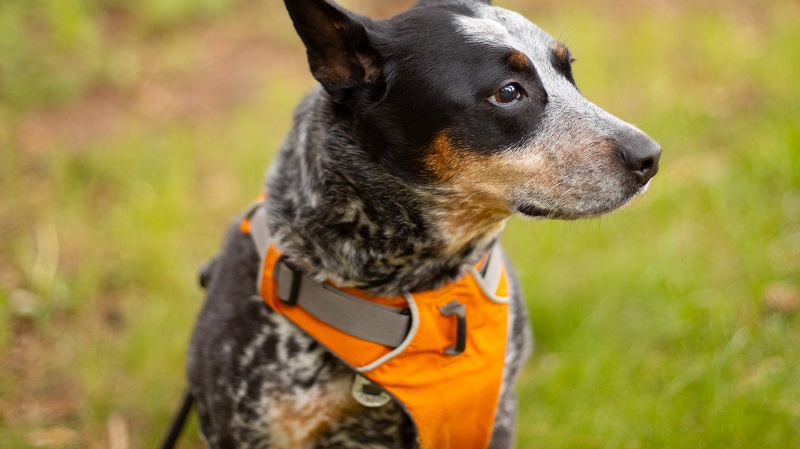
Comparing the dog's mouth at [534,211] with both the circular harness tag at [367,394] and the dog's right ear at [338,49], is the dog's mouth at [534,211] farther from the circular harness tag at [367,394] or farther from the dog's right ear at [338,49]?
the circular harness tag at [367,394]

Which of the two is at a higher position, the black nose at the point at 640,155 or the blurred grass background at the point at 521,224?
the black nose at the point at 640,155

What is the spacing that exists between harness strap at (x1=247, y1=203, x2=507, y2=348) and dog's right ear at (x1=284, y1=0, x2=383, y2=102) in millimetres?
603

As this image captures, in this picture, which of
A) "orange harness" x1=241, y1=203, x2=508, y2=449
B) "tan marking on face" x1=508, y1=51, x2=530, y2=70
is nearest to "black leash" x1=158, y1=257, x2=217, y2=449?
"orange harness" x1=241, y1=203, x2=508, y2=449

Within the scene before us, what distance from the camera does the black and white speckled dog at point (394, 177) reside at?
2.35 meters

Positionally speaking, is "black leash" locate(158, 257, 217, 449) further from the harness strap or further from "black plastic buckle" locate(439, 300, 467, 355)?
"black plastic buckle" locate(439, 300, 467, 355)

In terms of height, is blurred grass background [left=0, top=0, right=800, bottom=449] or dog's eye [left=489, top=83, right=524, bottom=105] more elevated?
dog's eye [left=489, top=83, right=524, bottom=105]

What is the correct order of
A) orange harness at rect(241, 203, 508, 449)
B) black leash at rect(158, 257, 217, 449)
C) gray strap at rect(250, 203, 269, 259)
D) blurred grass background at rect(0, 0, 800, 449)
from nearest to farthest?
orange harness at rect(241, 203, 508, 449) < gray strap at rect(250, 203, 269, 259) < black leash at rect(158, 257, 217, 449) < blurred grass background at rect(0, 0, 800, 449)

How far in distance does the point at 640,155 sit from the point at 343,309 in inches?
40.7

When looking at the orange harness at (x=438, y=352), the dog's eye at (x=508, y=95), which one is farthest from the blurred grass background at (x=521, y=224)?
the dog's eye at (x=508, y=95)

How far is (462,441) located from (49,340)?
89.5 inches

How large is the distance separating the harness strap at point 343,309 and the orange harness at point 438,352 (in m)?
0.01

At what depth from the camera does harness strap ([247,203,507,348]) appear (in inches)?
96.3

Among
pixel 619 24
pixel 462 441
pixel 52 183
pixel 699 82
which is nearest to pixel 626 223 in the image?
pixel 699 82

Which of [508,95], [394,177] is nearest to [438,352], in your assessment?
[394,177]
